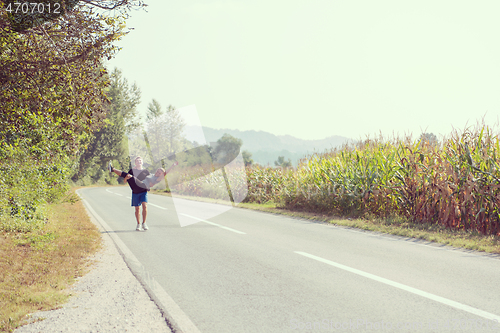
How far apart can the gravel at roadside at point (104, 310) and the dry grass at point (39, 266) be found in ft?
0.59

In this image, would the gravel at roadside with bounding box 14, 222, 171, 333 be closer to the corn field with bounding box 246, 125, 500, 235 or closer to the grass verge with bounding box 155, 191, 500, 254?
the grass verge with bounding box 155, 191, 500, 254

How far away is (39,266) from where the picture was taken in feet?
20.1

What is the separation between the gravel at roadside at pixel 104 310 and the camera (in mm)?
3724

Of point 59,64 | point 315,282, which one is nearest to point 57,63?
point 59,64

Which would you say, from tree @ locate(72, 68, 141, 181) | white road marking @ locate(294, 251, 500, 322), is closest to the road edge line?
white road marking @ locate(294, 251, 500, 322)

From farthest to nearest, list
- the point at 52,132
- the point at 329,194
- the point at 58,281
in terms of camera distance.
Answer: the point at 329,194, the point at 52,132, the point at 58,281

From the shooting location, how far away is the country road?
384 cm

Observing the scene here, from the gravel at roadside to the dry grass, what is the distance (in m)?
0.18

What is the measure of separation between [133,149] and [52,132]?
2.27 m

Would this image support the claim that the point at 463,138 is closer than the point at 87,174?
Yes

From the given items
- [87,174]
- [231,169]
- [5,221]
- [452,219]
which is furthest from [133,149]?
[87,174]

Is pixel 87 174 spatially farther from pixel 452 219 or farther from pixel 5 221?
pixel 452 219

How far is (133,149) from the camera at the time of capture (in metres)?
10.6

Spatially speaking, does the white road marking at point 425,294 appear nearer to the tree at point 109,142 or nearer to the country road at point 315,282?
the country road at point 315,282
